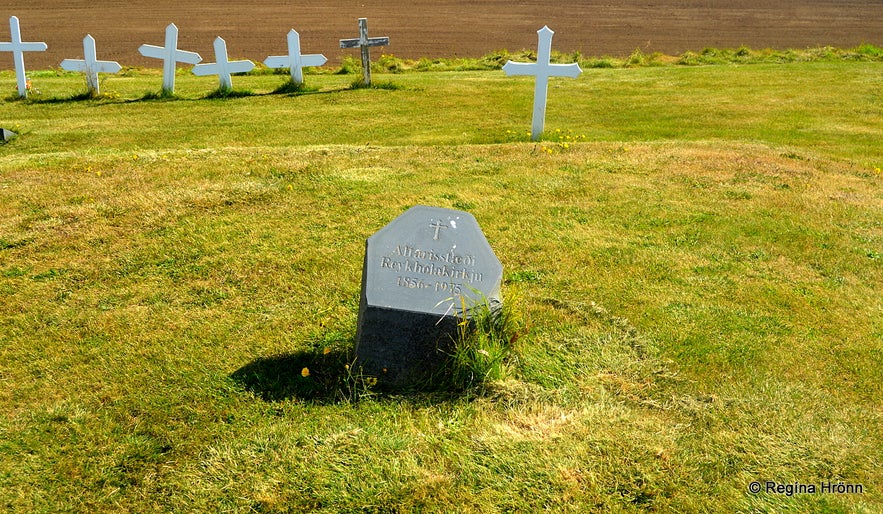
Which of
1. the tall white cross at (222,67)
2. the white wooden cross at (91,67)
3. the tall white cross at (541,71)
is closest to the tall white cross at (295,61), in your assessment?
the tall white cross at (222,67)

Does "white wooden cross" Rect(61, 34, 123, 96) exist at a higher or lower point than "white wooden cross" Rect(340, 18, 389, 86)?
lower

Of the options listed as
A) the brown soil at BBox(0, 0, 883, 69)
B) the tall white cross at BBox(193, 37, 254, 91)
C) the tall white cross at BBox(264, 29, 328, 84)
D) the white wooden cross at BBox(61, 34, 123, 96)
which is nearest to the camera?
the white wooden cross at BBox(61, 34, 123, 96)

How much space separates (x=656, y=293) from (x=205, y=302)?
12.3 ft

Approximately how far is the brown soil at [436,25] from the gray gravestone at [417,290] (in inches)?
780

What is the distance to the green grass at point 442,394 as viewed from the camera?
3820 mm

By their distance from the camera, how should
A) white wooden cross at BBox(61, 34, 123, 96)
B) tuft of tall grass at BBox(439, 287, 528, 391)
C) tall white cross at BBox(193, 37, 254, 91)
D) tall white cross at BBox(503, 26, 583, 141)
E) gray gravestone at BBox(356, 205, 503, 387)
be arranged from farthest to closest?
tall white cross at BBox(193, 37, 254, 91)
white wooden cross at BBox(61, 34, 123, 96)
tall white cross at BBox(503, 26, 583, 141)
tuft of tall grass at BBox(439, 287, 528, 391)
gray gravestone at BBox(356, 205, 503, 387)

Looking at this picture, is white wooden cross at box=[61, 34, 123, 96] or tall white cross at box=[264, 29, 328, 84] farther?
tall white cross at box=[264, 29, 328, 84]

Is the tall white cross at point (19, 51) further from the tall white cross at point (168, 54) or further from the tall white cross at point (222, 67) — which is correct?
the tall white cross at point (222, 67)

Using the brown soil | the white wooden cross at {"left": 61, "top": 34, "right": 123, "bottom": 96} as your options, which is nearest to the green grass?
the white wooden cross at {"left": 61, "top": 34, "right": 123, "bottom": 96}

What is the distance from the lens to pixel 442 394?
4.50m

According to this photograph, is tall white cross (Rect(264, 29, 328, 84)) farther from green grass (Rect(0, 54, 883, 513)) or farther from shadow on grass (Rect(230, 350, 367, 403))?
shadow on grass (Rect(230, 350, 367, 403))

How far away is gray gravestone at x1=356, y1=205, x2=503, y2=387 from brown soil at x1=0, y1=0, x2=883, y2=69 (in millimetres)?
19808

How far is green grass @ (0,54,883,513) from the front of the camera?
3.82m

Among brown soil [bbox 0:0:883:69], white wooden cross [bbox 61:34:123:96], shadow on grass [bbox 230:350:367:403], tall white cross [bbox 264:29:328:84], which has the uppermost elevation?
brown soil [bbox 0:0:883:69]
